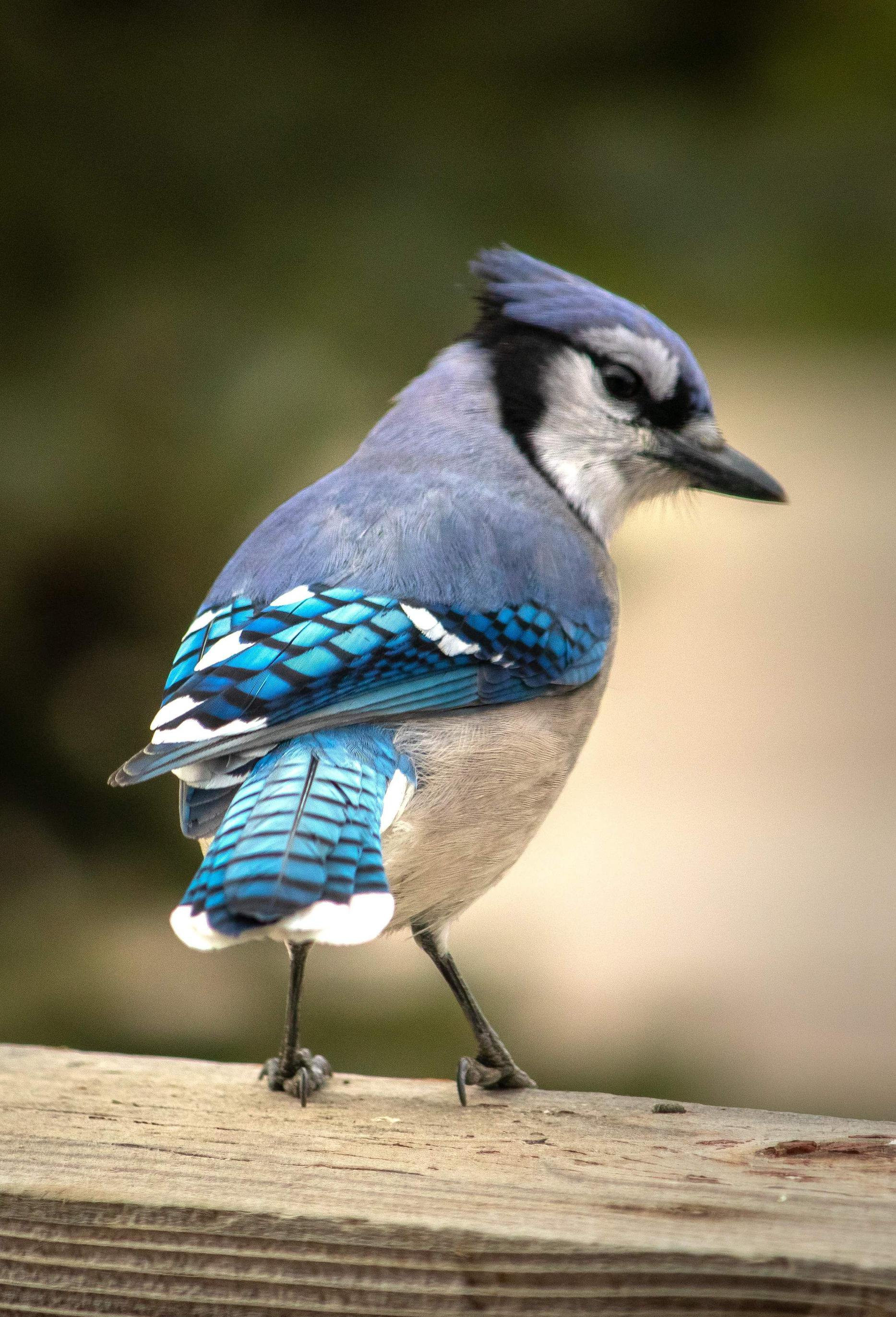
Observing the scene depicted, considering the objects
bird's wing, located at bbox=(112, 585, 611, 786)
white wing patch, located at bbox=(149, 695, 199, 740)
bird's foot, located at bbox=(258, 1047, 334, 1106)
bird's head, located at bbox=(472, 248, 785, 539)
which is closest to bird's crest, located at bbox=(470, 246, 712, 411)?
bird's head, located at bbox=(472, 248, 785, 539)

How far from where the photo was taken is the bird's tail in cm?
112

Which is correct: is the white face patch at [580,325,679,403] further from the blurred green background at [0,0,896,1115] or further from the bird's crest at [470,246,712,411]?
the blurred green background at [0,0,896,1115]

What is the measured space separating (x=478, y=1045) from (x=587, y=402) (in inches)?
30.6

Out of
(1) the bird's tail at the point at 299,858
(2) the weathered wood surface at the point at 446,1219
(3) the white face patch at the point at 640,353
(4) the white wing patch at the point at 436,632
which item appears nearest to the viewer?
(2) the weathered wood surface at the point at 446,1219

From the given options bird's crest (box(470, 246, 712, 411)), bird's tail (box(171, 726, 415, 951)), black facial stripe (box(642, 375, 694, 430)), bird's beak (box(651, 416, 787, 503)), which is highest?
bird's crest (box(470, 246, 712, 411))

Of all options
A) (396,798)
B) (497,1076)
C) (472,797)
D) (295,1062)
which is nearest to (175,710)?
(396,798)

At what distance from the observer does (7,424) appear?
1.85 meters

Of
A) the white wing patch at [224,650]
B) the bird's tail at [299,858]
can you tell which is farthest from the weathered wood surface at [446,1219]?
the white wing patch at [224,650]

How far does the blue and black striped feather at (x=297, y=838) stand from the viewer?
1.13 m

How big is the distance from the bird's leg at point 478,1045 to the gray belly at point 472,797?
0.19 feet

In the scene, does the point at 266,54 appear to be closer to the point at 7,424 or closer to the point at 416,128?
the point at 416,128

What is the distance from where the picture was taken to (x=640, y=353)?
5.93 feet

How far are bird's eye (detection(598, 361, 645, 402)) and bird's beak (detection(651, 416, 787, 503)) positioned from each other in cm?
7

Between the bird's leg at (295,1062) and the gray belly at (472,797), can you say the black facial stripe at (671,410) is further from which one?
the bird's leg at (295,1062)
